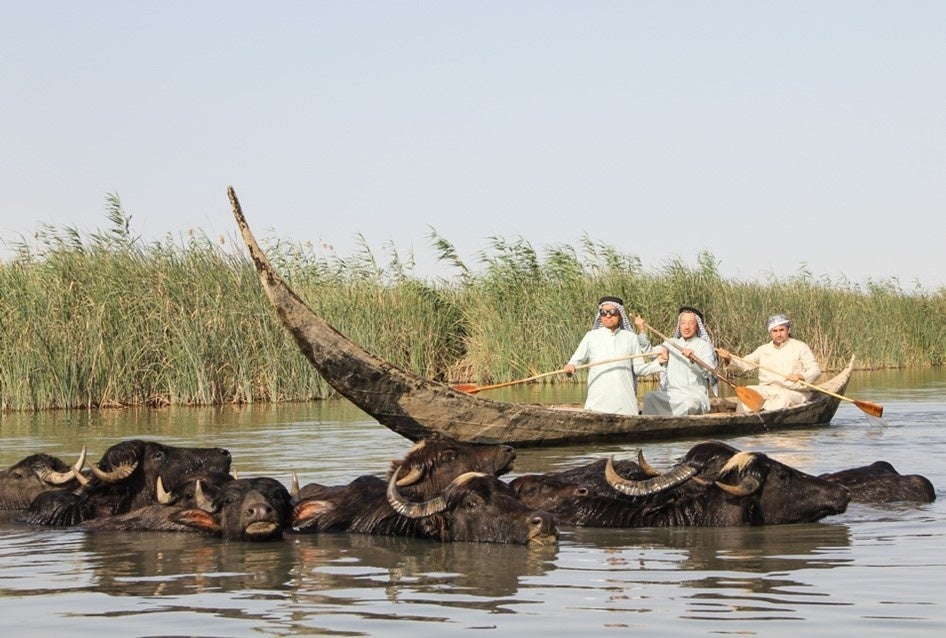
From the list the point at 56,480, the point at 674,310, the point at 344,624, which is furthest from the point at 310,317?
the point at 674,310

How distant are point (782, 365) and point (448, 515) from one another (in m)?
9.02

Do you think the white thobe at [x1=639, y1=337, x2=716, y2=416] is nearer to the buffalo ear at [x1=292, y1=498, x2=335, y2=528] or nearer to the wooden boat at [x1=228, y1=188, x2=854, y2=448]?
the wooden boat at [x1=228, y1=188, x2=854, y2=448]

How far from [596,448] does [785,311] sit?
15.3 meters

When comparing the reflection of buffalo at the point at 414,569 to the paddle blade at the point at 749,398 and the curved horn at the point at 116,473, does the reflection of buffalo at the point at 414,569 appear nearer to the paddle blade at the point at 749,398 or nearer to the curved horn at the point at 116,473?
the curved horn at the point at 116,473

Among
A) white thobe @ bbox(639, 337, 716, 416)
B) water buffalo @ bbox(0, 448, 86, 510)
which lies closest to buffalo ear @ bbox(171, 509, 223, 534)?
water buffalo @ bbox(0, 448, 86, 510)

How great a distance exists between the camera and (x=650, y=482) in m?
8.35

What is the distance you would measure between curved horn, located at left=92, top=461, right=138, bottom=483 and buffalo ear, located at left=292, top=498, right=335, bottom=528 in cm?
143

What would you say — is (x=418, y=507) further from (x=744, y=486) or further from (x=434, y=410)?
(x=434, y=410)

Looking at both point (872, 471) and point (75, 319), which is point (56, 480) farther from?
point (75, 319)

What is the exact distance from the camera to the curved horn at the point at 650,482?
8312 mm

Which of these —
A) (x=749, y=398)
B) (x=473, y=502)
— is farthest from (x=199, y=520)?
(x=749, y=398)

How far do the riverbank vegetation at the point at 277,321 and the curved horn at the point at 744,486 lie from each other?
11995 mm

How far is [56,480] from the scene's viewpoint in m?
9.54

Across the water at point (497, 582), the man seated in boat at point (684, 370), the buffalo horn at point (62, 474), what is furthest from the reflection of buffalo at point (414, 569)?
the man seated in boat at point (684, 370)
